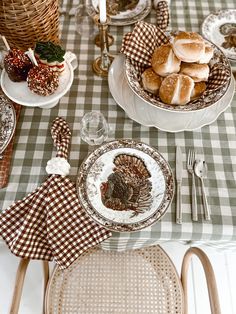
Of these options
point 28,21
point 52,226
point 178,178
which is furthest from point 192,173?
point 28,21

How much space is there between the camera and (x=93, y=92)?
943 millimetres

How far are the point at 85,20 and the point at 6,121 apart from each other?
488 mm

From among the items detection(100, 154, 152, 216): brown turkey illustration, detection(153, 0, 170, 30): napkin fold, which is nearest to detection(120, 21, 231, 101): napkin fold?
detection(153, 0, 170, 30): napkin fold

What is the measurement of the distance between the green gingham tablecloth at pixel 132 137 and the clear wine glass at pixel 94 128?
0.02 meters

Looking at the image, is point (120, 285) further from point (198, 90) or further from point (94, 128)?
point (198, 90)

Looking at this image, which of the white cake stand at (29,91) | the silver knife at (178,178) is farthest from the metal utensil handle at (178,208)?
the white cake stand at (29,91)

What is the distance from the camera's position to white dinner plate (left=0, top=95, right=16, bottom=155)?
819 mm

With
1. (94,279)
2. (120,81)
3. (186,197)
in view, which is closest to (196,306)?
(94,279)

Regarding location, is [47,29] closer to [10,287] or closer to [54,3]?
[54,3]

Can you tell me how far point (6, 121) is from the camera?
33.3 inches

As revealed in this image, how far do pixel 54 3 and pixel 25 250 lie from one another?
0.67m

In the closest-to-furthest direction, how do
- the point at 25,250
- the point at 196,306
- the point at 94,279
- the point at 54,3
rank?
the point at 25,250 → the point at 54,3 → the point at 94,279 → the point at 196,306

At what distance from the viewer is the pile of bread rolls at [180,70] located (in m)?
0.82

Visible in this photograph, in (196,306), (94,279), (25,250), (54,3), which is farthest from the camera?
(196,306)
